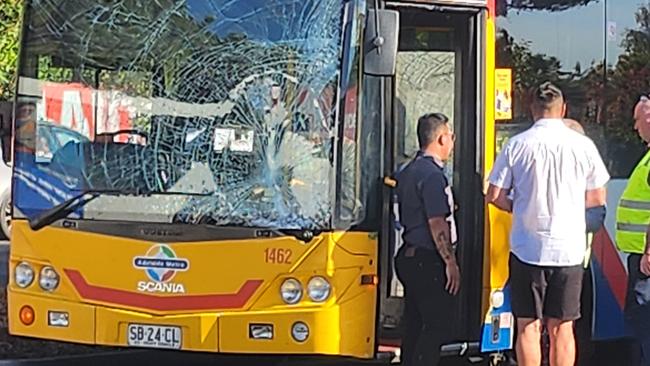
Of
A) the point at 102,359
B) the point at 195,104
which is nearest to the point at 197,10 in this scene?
the point at 195,104

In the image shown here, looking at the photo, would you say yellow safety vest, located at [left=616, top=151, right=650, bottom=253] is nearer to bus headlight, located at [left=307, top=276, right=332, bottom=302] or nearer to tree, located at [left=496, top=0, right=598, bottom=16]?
tree, located at [left=496, top=0, right=598, bottom=16]

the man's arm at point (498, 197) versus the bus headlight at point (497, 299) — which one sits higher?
the man's arm at point (498, 197)

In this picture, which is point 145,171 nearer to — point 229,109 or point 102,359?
point 229,109

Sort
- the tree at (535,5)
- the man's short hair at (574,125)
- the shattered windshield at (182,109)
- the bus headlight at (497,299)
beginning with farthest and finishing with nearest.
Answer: the man's short hair at (574,125) → the tree at (535,5) → the bus headlight at (497,299) → the shattered windshield at (182,109)

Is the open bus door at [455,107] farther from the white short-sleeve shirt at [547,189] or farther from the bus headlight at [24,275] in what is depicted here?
the bus headlight at [24,275]

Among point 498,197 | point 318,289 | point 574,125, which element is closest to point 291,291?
point 318,289

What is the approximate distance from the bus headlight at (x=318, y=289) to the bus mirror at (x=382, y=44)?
3.99ft

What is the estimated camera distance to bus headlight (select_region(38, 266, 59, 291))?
7535 mm

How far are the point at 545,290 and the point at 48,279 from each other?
3.00m

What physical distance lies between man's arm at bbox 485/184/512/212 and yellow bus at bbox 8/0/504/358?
30 cm

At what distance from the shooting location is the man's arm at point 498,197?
731cm

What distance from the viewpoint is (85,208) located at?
742 centimetres

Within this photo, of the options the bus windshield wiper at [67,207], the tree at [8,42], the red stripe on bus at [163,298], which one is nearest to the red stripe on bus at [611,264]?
the red stripe on bus at [163,298]

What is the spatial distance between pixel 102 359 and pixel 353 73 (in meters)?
3.55
